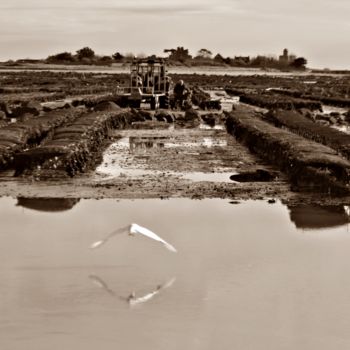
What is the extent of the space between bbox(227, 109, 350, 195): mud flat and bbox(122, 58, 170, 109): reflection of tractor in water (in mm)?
17088

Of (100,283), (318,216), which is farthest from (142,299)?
(318,216)

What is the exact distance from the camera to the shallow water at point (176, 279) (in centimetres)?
920

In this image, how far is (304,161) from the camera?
1909cm

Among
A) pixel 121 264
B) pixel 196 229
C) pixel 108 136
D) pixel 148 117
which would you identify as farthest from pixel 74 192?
pixel 148 117

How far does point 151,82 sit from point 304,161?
83.0 ft

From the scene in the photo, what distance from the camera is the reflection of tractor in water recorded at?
4316 cm

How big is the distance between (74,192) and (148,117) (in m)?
21.9

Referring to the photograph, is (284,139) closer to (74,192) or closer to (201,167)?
(201,167)

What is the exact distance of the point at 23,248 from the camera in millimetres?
12711

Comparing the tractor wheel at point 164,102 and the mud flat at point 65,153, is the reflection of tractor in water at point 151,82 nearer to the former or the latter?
the tractor wheel at point 164,102

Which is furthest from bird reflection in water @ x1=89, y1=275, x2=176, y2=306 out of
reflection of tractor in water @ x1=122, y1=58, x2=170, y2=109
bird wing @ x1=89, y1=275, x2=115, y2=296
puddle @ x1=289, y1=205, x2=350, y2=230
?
reflection of tractor in water @ x1=122, y1=58, x2=170, y2=109

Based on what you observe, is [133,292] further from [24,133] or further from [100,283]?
[24,133]

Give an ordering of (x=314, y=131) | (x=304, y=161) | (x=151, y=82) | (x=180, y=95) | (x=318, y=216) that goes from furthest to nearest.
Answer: (x=180, y=95) < (x=151, y=82) < (x=314, y=131) < (x=304, y=161) < (x=318, y=216)

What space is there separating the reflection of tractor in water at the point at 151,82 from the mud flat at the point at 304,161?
17088mm
